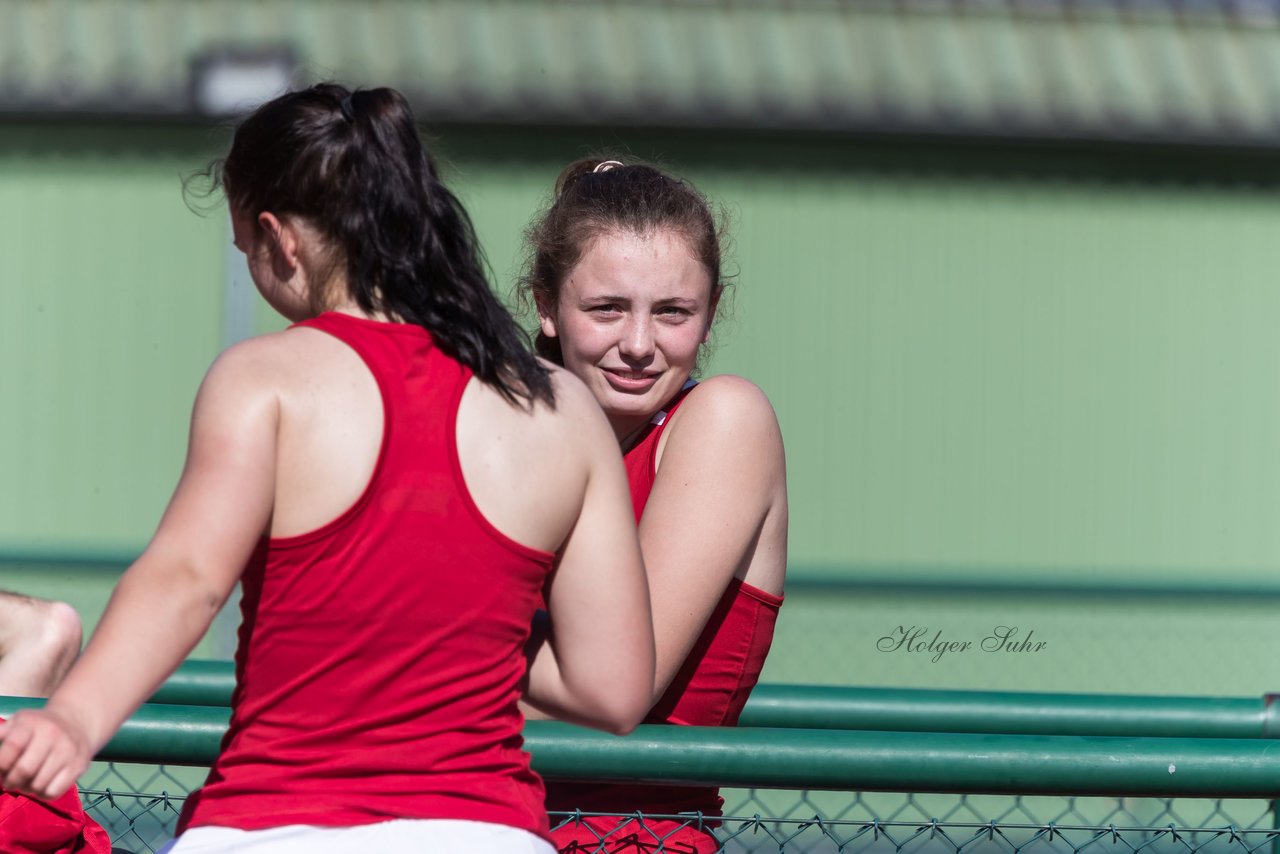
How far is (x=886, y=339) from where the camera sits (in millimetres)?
6379

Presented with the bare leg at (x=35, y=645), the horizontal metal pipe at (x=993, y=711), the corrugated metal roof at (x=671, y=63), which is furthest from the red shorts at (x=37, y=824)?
the corrugated metal roof at (x=671, y=63)

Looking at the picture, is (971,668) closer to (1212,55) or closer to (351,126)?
(1212,55)

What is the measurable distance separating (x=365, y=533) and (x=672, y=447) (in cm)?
60

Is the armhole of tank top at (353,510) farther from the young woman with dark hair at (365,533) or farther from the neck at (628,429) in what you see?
A: the neck at (628,429)

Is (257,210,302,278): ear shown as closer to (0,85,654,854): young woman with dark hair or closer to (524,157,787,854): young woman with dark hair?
(0,85,654,854): young woman with dark hair

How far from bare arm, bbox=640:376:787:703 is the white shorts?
1.27 feet

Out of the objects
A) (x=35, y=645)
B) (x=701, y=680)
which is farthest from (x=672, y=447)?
(x=35, y=645)

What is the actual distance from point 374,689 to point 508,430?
0.93ft

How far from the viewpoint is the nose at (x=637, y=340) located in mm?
1928

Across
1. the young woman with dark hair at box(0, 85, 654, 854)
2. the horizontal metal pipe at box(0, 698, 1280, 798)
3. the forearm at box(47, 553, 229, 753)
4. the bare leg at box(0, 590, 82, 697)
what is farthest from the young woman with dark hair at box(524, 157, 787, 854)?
the bare leg at box(0, 590, 82, 697)

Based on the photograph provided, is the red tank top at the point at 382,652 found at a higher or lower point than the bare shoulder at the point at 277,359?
lower

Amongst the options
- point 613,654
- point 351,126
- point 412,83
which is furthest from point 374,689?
point 412,83

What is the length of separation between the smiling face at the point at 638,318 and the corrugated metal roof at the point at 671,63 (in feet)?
14.1

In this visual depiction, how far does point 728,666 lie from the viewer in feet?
6.18
